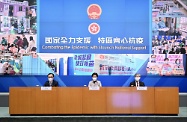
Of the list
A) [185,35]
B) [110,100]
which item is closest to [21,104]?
[110,100]

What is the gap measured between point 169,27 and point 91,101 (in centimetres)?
404

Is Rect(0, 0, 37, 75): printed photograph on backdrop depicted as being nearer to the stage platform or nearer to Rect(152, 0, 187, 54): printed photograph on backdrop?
the stage platform

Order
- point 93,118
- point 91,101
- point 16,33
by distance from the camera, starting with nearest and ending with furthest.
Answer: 1. point 93,118
2. point 91,101
3. point 16,33

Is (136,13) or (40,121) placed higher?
(136,13)

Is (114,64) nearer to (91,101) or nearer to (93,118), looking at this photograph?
(91,101)

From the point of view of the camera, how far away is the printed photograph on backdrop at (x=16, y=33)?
11031 mm

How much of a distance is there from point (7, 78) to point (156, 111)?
4.81 metres

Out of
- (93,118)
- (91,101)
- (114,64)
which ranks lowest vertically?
(93,118)

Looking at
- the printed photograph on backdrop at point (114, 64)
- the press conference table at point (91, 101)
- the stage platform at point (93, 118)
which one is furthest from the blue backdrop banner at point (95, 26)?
the stage platform at point (93, 118)

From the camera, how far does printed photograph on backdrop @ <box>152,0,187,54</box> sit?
11.1 meters

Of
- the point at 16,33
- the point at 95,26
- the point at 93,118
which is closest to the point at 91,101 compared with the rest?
the point at 93,118

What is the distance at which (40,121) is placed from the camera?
8.32 metres

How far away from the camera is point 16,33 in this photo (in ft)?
36.3

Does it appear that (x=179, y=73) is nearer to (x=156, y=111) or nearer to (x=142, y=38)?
(x=142, y=38)
